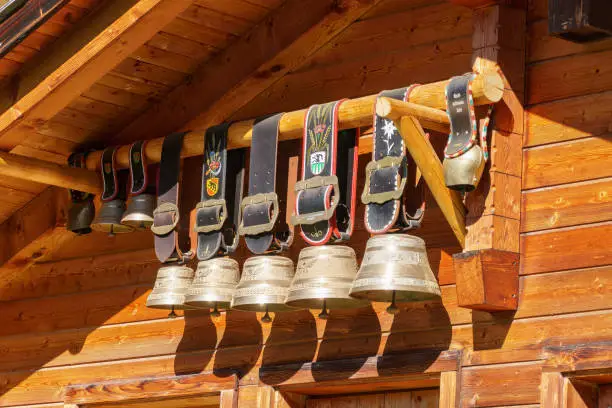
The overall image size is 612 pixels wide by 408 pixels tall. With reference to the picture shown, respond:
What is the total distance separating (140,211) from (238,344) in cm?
93

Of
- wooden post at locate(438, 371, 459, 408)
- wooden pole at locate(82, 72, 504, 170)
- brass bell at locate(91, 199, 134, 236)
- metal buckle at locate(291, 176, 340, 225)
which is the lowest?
wooden post at locate(438, 371, 459, 408)

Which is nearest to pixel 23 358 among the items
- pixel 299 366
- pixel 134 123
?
pixel 134 123

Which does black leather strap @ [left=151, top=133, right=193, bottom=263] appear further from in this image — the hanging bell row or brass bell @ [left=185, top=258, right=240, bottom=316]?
brass bell @ [left=185, top=258, right=240, bottom=316]

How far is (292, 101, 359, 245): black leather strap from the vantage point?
805 centimetres

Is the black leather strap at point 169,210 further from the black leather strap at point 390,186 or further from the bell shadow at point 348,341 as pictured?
the black leather strap at point 390,186

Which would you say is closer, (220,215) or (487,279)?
(487,279)

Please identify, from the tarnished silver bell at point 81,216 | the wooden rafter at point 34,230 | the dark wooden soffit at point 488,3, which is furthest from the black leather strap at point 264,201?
the wooden rafter at point 34,230

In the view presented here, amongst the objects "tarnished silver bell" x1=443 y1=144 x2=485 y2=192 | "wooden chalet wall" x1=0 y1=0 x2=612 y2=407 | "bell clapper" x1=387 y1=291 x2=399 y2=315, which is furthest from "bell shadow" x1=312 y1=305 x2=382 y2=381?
"tarnished silver bell" x1=443 y1=144 x2=485 y2=192

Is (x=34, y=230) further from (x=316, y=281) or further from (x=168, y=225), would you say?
(x=316, y=281)

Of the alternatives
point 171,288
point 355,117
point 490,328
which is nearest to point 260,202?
point 355,117

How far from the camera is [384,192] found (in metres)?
7.87

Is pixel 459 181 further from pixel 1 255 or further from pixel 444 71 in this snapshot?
pixel 1 255

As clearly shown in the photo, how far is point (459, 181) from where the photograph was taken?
25.0 ft

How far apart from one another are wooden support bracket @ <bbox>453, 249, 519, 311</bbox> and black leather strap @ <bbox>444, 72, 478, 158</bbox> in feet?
1.65
